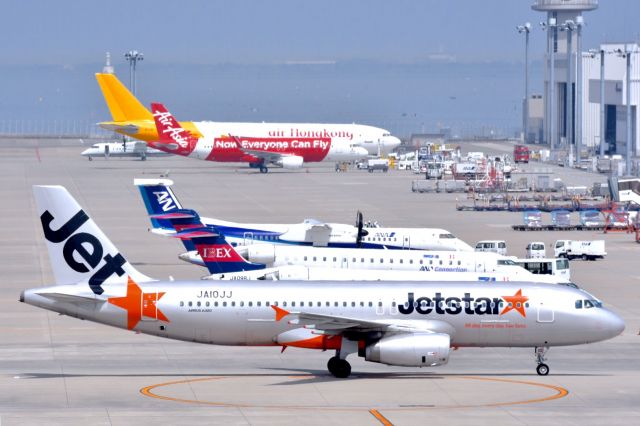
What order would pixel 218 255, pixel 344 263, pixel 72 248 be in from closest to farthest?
pixel 72 248 < pixel 218 255 < pixel 344 263

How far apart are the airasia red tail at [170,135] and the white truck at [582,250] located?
88.6 metres

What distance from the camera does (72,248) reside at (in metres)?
52.2

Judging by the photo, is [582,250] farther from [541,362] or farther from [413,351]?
[413,351]

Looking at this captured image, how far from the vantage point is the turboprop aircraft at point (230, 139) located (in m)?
179

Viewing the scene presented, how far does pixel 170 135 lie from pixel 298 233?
98.5m

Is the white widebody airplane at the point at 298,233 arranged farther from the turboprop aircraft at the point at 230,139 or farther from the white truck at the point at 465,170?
the turboprop aircraft at the point at 230,139

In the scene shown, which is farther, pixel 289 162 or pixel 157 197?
pixel 289 162

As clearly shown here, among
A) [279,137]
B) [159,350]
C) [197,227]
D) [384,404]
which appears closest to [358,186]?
[279,137]

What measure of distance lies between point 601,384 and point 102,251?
18691mm

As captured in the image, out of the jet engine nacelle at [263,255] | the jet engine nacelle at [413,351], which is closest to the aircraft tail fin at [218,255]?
the jet engine nacelle at [263,255]

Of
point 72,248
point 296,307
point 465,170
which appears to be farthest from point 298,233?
point 465,170

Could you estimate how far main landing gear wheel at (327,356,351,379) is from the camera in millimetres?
51719

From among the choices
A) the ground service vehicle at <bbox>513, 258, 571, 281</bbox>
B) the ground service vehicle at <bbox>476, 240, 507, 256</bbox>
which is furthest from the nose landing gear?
the ground service vehicle at <bbox>476, 240, 507, 256</bbox>

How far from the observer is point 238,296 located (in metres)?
51.7
